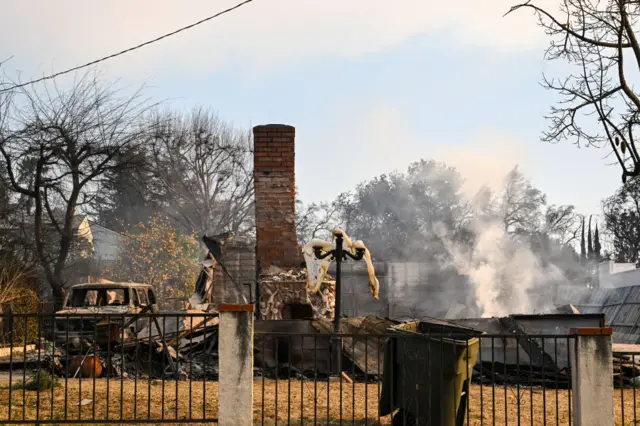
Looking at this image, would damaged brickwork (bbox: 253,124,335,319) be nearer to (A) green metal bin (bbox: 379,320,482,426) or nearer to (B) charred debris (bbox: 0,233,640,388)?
(B) charred debris (bbox: 0,233,640,388)

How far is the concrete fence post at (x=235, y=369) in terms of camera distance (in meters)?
7.85

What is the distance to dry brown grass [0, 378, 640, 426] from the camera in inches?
348

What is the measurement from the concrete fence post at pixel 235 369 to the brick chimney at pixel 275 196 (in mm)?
8746

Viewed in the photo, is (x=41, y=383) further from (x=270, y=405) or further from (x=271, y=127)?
(x=271, y=127)

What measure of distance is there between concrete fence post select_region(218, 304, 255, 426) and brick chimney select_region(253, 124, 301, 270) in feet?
28.7

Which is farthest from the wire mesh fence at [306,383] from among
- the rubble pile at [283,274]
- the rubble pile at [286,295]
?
the rubble pile at [283,274]

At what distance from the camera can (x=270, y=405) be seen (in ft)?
32.3

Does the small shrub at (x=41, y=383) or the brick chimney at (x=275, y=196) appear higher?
the brick chimney at (x=275, y=196)

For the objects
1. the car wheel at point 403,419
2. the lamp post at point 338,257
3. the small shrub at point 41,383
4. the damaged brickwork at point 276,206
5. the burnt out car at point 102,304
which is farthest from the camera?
the damaged brickwork at point 276,206

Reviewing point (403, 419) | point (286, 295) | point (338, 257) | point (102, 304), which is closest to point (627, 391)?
point (338, 257)

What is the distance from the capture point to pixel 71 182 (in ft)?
76.6

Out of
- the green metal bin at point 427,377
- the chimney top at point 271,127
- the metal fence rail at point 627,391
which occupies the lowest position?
the metal fence rail at point 627,391

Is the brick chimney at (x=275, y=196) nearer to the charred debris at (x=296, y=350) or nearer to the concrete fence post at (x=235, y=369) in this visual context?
the charred debris at (x=296, y=350)

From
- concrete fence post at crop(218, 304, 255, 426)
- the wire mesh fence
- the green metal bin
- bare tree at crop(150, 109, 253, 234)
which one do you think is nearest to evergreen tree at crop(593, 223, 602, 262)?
bare tree at crop(150, 109, 253, 234)
